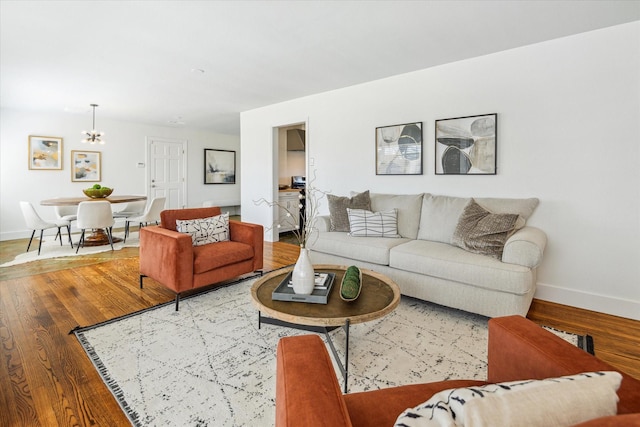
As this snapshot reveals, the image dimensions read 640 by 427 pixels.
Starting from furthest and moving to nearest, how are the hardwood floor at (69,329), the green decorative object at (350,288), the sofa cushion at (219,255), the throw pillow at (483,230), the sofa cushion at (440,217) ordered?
the sofa cushion at (440,217)
the sofa cushion at (219,255)
the throw pillow at (483,230)
the green decorative object at (350,288)
the hardwood floor at (69,329)

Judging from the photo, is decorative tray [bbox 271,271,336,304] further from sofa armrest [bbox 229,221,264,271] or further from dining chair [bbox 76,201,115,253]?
dining chair [bbox 76,201,115,253]

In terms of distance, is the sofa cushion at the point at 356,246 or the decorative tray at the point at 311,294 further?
the sofa cushion at the point at 356,246

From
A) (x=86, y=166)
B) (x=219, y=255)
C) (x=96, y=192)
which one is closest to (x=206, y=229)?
(x=219, y=255)

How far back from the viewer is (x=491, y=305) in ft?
7.82

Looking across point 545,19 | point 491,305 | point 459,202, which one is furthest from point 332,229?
point 545,19

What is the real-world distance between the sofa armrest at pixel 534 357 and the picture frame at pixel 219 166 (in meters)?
8.29

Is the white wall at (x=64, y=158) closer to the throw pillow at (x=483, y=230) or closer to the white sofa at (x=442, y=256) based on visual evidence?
the white sofa at (x=442, y=256)

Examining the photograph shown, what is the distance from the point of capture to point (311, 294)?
75.5 inches

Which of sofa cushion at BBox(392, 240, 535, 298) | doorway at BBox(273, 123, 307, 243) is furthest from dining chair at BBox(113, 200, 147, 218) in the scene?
sofa cushion at BBox(392, 240, 535, 298)

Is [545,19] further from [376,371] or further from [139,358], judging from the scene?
[139,358]

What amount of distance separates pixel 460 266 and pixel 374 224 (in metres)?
1.09

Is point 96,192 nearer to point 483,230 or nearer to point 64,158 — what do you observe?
point 64,158

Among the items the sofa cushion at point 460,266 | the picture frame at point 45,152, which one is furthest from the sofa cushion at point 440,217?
the picture frame at point 45,152

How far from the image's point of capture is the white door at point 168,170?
7426mm
